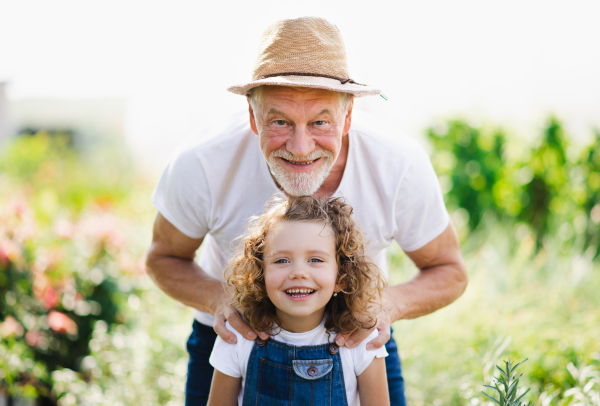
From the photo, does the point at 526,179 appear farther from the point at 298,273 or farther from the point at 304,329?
the point at 298,273

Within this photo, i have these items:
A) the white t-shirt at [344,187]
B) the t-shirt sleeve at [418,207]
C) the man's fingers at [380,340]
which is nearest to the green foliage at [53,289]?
the white t-shirt at [344,187]

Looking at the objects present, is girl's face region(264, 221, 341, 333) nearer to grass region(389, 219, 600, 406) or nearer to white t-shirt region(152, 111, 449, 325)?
white t-shirt region(152, 111, 449, 325)

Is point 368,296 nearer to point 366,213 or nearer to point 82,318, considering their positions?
point 366,213

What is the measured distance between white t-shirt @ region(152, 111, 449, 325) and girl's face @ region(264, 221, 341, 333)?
330mm

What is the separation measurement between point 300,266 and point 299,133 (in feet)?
1.53

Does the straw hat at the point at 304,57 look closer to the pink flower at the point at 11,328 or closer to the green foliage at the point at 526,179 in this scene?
the pink flower at the point at 11,328

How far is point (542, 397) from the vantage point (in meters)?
2.43

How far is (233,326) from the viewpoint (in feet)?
6.29

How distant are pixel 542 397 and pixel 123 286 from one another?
9.72 feet

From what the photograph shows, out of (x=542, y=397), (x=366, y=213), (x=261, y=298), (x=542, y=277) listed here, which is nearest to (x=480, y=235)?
(x=542, y=277)

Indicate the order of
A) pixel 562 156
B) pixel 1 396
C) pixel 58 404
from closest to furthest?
pixel 1 396
pixel 58 404
pixel 562 156

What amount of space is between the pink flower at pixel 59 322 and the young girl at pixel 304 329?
2.19 m

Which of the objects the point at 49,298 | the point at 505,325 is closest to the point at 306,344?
the point at 505,325

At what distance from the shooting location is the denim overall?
187 cm
